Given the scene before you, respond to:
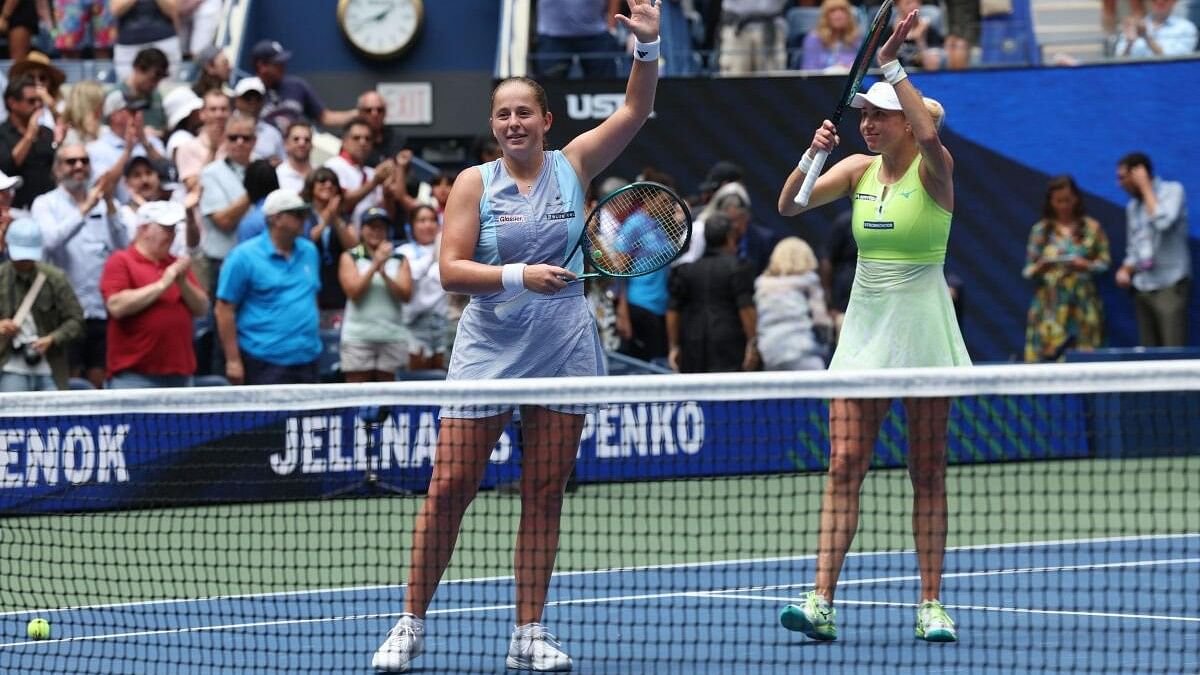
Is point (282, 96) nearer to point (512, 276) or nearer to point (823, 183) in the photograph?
point (823, 183)

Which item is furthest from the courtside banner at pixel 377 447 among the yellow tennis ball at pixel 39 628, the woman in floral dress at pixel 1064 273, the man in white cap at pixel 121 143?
the yellow tennis ball at pixel 39 628

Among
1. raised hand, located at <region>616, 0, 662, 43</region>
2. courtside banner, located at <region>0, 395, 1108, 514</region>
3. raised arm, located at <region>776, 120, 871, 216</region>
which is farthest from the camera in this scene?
courtside banner, located at <region>0, 395, 1108, 514</region>

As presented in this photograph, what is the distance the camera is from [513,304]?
19.9 feet

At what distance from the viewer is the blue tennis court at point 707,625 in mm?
6285

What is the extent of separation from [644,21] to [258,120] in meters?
7.22

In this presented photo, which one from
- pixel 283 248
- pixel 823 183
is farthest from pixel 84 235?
pixel 823 183

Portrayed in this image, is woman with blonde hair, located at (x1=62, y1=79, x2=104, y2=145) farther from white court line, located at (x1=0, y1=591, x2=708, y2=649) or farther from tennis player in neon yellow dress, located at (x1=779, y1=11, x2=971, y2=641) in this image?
tennis player in neon yellow dress, located at (x1=779, y1=11, x2=971, y2=641)

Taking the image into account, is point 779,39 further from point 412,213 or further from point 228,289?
point 228,289

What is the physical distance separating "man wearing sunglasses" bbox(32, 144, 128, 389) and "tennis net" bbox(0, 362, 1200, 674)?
899 mm

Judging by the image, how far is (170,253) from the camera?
1086 centimetres

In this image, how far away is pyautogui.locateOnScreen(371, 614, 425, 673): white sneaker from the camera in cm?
604

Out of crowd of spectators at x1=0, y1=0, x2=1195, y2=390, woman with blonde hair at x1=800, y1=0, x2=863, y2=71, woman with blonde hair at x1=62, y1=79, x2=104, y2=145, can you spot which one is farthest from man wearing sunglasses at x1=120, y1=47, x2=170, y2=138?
woman with blonde hair at x1=800, y1=0, x2=863, y2=71

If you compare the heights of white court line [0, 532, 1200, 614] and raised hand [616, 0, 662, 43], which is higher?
raised hand [616, 0, 662, 43]

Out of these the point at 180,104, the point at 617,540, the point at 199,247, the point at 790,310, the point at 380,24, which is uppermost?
the point at 380,24
